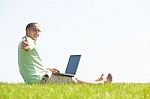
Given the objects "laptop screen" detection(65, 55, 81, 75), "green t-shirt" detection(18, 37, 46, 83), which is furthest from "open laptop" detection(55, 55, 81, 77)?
"green t-shirt" detection(18, 37, 46, 83)

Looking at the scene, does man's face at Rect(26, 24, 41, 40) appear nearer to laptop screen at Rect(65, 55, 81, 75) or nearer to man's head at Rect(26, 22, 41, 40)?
man's head at Rect(26, 22, 41, 40)

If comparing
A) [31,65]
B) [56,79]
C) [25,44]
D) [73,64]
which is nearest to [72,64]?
[73,64]

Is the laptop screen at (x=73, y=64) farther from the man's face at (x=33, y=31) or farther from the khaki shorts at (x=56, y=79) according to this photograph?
the man's face at (x=33, y=31)

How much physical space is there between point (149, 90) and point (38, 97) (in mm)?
3194

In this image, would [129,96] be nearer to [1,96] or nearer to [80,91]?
[80,91]

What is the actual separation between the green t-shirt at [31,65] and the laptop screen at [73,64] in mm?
1344

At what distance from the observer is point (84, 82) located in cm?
1266

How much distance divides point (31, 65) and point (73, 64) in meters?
1.82

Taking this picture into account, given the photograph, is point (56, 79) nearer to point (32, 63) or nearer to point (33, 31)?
point (32, 63)

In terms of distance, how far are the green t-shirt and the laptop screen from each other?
4.41 ft

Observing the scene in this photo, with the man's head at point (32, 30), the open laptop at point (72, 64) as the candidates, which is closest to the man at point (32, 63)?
the man's head at point (32, 30)

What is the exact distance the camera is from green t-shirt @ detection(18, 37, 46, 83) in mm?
12227

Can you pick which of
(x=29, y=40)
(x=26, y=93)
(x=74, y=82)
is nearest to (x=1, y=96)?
(x=26, y=93)

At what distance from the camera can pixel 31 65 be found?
1236cm
